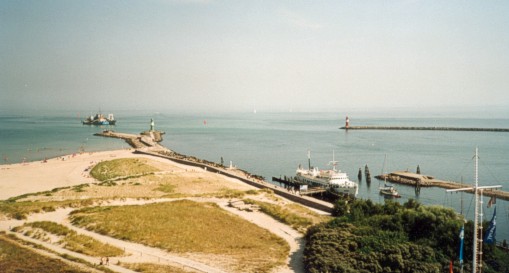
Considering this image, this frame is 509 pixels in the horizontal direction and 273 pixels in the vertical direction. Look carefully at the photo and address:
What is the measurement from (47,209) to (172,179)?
20.0 meters

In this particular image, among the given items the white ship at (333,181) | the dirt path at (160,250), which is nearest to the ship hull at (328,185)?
the white ship at (333,181)

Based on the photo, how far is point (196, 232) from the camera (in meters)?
29.2

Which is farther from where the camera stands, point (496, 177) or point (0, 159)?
point (0, 159)

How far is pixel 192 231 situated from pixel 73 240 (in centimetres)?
844

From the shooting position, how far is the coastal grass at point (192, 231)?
25172mm

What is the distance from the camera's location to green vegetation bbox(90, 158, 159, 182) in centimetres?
6000

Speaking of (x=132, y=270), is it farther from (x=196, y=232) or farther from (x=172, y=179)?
(x=172, y=179)

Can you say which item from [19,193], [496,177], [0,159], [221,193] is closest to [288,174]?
[221,193]

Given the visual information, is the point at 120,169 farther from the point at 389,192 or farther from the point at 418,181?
the point at 418,181

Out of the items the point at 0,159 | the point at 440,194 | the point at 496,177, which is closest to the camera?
the point at 440,194

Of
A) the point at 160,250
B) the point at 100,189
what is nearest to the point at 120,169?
the point at 100,189

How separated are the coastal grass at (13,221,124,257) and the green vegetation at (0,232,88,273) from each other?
2206 mm

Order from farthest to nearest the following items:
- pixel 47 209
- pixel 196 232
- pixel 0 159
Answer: pixel 0 159, pixel 47 209, pixel 196 232

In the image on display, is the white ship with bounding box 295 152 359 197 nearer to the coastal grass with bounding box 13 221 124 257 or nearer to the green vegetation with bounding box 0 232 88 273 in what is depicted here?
the coastal grass with bounding box 13 221 124 257
